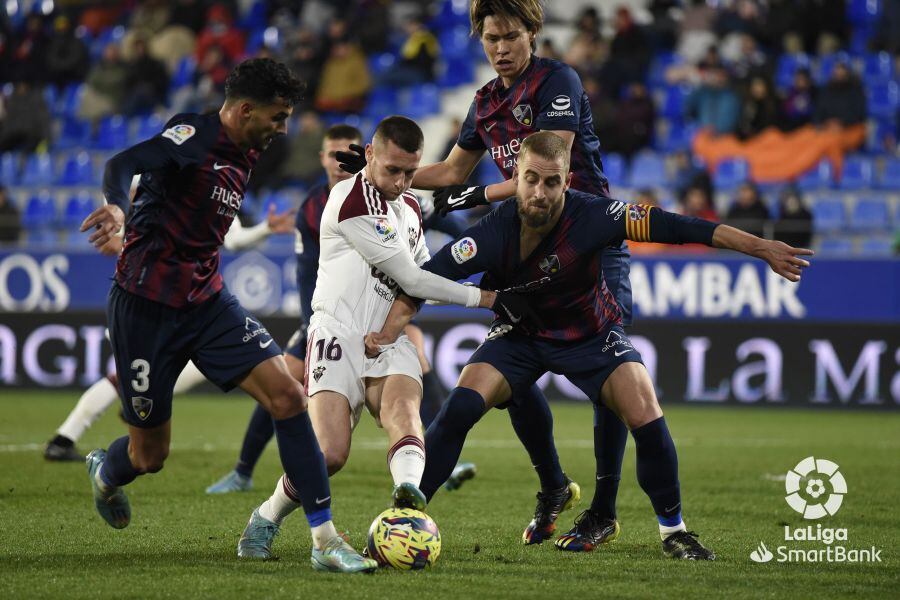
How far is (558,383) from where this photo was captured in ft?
48.8

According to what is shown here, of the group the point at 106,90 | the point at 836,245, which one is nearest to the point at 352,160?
the point at 836,245

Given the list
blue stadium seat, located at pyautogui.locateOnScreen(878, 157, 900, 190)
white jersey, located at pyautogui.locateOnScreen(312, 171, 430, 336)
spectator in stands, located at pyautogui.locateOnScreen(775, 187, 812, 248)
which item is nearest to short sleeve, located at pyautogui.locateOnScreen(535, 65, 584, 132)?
white jersey, located at pyautogui.locateOnScreen(312, 171, 430, 336)

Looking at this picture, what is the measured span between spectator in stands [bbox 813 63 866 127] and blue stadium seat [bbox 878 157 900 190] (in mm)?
714

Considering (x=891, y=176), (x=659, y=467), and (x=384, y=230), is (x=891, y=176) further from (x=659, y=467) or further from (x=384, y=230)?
(x=384, y=230)

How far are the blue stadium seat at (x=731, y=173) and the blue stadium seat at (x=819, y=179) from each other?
0.73m

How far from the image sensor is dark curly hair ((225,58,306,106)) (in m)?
5.56

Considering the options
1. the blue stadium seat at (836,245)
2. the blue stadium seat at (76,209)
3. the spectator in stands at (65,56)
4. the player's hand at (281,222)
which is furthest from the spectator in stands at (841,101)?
the spectator in stands at (65,56)

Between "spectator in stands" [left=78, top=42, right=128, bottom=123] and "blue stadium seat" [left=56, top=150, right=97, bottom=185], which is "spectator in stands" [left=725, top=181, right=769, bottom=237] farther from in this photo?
"spectator in stands" [left=78, top=42, right=128, bottom=123]

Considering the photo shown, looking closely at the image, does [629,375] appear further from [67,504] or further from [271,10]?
[271,10]

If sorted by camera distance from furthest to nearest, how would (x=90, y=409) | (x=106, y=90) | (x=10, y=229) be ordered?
(x=106, y=90)
(x=10, y=229)
(x=90, y=409)

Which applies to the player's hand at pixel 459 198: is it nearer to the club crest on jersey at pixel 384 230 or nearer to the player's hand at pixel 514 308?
the club crest on jersey at pixel 384 230

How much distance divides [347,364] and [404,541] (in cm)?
108

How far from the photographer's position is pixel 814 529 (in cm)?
684

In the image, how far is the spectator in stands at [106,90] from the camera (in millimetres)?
21297
